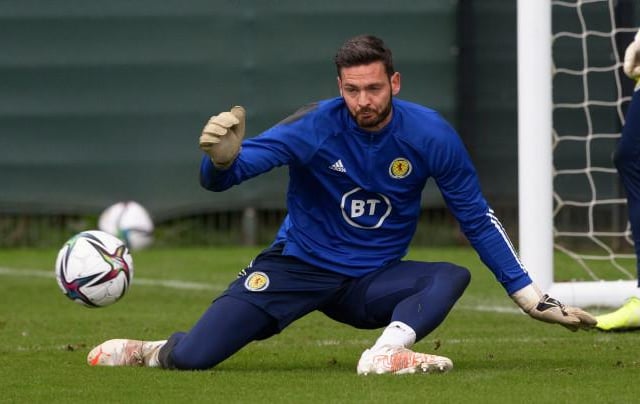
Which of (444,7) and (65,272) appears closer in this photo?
(65,272)

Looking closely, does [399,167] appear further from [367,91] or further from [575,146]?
[575,146]

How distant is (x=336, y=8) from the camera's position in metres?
12.5

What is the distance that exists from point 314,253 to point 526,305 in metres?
0.89

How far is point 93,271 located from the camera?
21.3ft

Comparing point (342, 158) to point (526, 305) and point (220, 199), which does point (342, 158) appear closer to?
point (526, 305)

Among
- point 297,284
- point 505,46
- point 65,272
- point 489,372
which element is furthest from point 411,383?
point 505,46

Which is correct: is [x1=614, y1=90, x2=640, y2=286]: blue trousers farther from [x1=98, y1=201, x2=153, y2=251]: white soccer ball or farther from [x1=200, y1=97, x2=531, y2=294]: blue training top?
[x1=98, y1=201, x2=153, y2=251]: white soccer ball

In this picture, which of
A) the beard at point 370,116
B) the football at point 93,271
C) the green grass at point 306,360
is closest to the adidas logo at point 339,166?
the beard at point 370,116

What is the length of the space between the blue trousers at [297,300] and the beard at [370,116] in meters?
0.64

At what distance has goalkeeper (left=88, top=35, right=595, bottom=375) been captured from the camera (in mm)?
5648

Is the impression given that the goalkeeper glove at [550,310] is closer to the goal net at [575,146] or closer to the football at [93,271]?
the football at [93,271]

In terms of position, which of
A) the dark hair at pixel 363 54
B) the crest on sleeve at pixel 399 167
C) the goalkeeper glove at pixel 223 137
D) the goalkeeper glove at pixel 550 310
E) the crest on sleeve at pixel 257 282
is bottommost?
the goalkeeper glove at pixel 550 310

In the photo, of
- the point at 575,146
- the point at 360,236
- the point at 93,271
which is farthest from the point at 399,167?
the point at 575,146

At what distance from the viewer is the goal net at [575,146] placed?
8.04 metres
